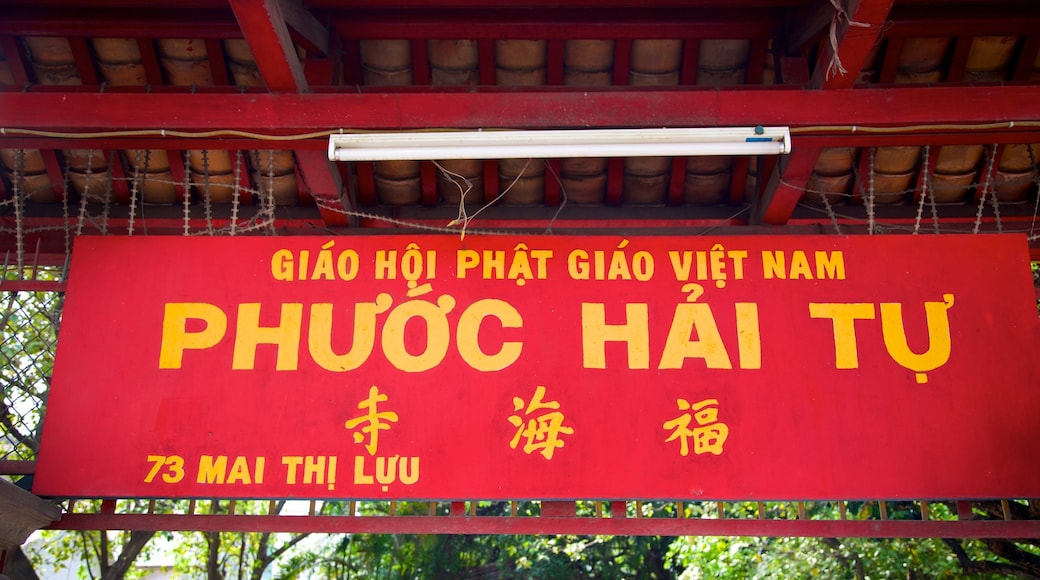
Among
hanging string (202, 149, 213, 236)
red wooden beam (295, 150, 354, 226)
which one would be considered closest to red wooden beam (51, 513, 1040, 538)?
hanging string (202, 149, 213, 236)

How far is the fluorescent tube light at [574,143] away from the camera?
3.78m

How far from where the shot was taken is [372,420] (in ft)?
13.6

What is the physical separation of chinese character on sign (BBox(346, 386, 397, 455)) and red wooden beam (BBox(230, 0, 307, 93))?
5.11 feet

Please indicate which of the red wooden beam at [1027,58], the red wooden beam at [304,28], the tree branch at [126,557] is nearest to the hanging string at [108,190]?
the red wooden beam at [304,28]

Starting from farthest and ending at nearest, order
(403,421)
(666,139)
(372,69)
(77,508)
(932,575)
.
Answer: (77,508) < (932,575) < (372,69) < (403,421) < (666,139)

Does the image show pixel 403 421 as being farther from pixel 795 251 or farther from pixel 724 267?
pixel 795 251

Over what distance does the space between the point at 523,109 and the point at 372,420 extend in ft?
5.59

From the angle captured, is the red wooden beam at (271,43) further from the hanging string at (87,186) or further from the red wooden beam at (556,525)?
the red wooden beam at (556,525)

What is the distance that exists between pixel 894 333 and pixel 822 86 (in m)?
1.32

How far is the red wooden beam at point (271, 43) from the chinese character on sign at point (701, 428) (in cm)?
247

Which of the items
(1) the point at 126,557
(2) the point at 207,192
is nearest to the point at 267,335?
(2) the point at 207,192

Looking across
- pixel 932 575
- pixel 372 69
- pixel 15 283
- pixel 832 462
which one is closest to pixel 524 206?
pixel 372 69

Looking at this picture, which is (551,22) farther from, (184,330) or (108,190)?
(108,190)

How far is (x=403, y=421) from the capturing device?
4.14 meters
